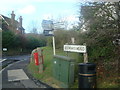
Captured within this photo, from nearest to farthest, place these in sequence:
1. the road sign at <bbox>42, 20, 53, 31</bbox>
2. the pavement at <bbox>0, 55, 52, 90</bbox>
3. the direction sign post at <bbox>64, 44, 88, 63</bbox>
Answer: the direction sign post at <bbox>64, 44, 88, 63</bbox>
the pavement at <bbox>0, 55, 52, 90</bbox>
the road sign at <bbox>42, 20, 53, 31</bbox>

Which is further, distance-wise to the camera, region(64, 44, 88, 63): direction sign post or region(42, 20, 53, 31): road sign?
region(42, 20, 53, 31): road sign

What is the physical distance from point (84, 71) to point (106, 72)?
2.49 meters

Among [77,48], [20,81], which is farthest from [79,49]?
[20,81]

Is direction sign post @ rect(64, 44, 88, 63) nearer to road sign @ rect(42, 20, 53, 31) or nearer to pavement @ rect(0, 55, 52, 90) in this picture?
pavement @ rect(0, 55, 52, 90)

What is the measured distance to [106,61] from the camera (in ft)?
33.2

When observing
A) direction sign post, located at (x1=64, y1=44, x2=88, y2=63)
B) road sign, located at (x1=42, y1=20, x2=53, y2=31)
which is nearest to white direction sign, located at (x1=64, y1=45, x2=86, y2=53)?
direction sign post, located at (x1=64, y1=44, x2=88, y2=63)

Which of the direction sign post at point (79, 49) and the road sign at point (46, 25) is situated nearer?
the direction sign post at point (79, 49)

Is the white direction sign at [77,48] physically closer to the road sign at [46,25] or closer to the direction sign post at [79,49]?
the direction sign post at [79,49]

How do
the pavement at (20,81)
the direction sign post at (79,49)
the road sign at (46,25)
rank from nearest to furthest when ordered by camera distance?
the direction sign post at (79,49), the pavement at (20,81), the road sign at (46,25)

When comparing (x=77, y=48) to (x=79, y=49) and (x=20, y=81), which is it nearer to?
(x=79, y=49)

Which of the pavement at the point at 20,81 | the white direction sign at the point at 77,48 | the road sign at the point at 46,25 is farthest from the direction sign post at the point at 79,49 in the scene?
the road sign at the point at 46,25

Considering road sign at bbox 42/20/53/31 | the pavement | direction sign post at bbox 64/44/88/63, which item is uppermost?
road sign at bbox 42/20/53/31

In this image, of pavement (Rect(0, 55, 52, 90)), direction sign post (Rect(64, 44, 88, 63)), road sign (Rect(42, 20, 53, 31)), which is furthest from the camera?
road sign (Rect(42, 20, 53, 31))

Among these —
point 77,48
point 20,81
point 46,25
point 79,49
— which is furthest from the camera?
point 46,25
